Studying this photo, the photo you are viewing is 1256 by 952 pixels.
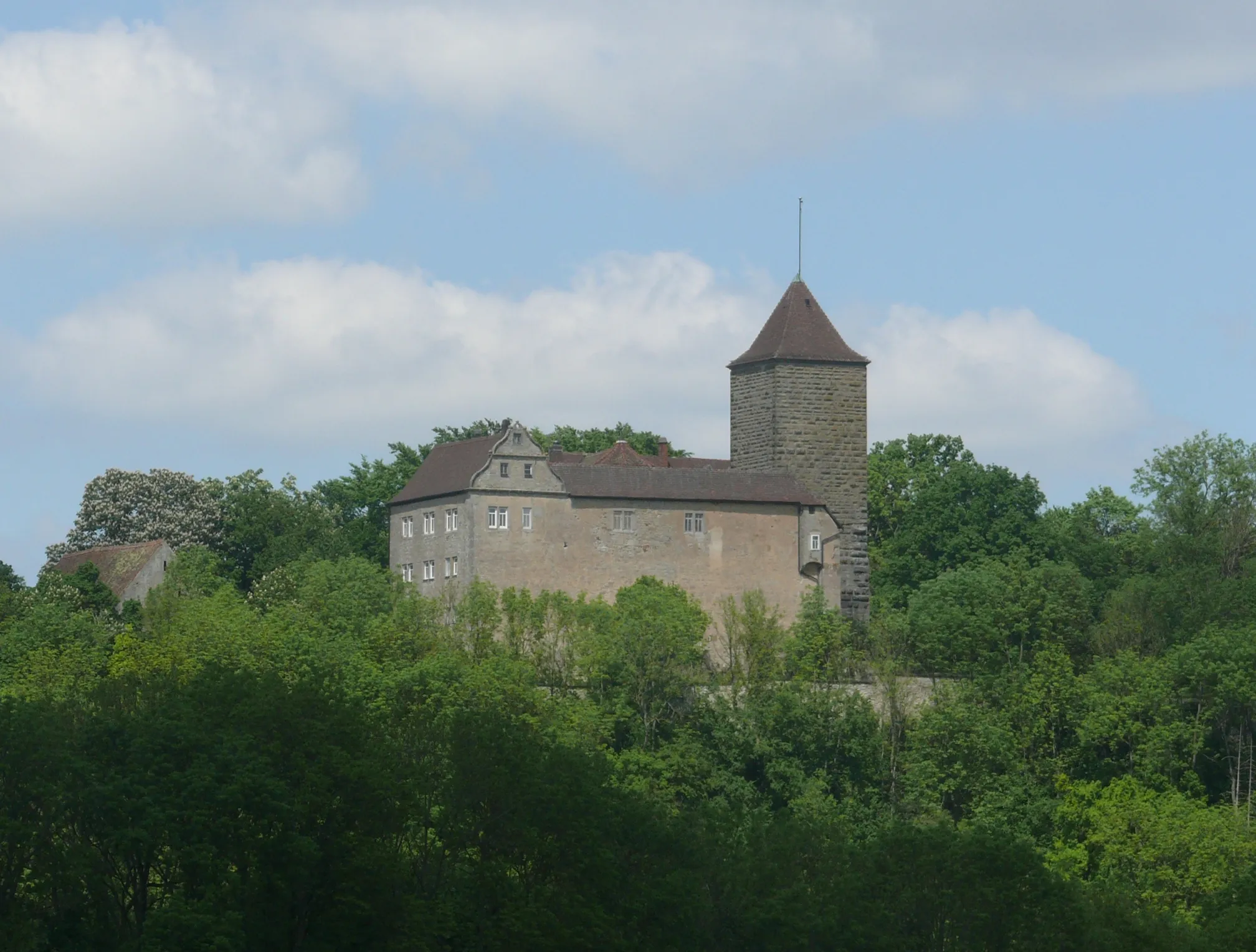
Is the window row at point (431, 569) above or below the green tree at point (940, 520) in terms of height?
below

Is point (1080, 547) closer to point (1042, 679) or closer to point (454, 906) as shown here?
point (1042, 679)

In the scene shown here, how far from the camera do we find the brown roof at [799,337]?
290ft

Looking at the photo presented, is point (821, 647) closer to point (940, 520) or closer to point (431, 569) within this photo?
point (431, 569)

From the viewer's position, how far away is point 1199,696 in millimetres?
77625

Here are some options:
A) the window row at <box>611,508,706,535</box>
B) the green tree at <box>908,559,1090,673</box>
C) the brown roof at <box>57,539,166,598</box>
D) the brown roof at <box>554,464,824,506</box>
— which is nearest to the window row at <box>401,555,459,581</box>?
the brown roof at <box>554,464,824,506</box>

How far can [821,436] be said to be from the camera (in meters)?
87.7

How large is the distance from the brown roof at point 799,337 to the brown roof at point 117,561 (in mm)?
19688

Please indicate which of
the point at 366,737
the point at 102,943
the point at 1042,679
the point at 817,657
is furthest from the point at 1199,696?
the point at 102,943

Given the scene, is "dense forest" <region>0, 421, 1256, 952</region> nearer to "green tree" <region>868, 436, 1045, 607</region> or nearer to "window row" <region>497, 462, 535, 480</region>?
"green tree" <region>868, 436, 1045, 607</region>

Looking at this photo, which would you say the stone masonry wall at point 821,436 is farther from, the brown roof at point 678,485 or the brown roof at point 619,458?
the brown roof at point 619,458

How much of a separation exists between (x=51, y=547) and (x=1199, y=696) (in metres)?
40.3

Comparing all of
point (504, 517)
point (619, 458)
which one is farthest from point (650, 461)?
point (504, 517)

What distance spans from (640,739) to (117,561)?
2116cm

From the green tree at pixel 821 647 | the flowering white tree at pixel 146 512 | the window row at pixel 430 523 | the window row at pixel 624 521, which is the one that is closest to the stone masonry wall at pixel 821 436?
the green tree at pixel 821 647
